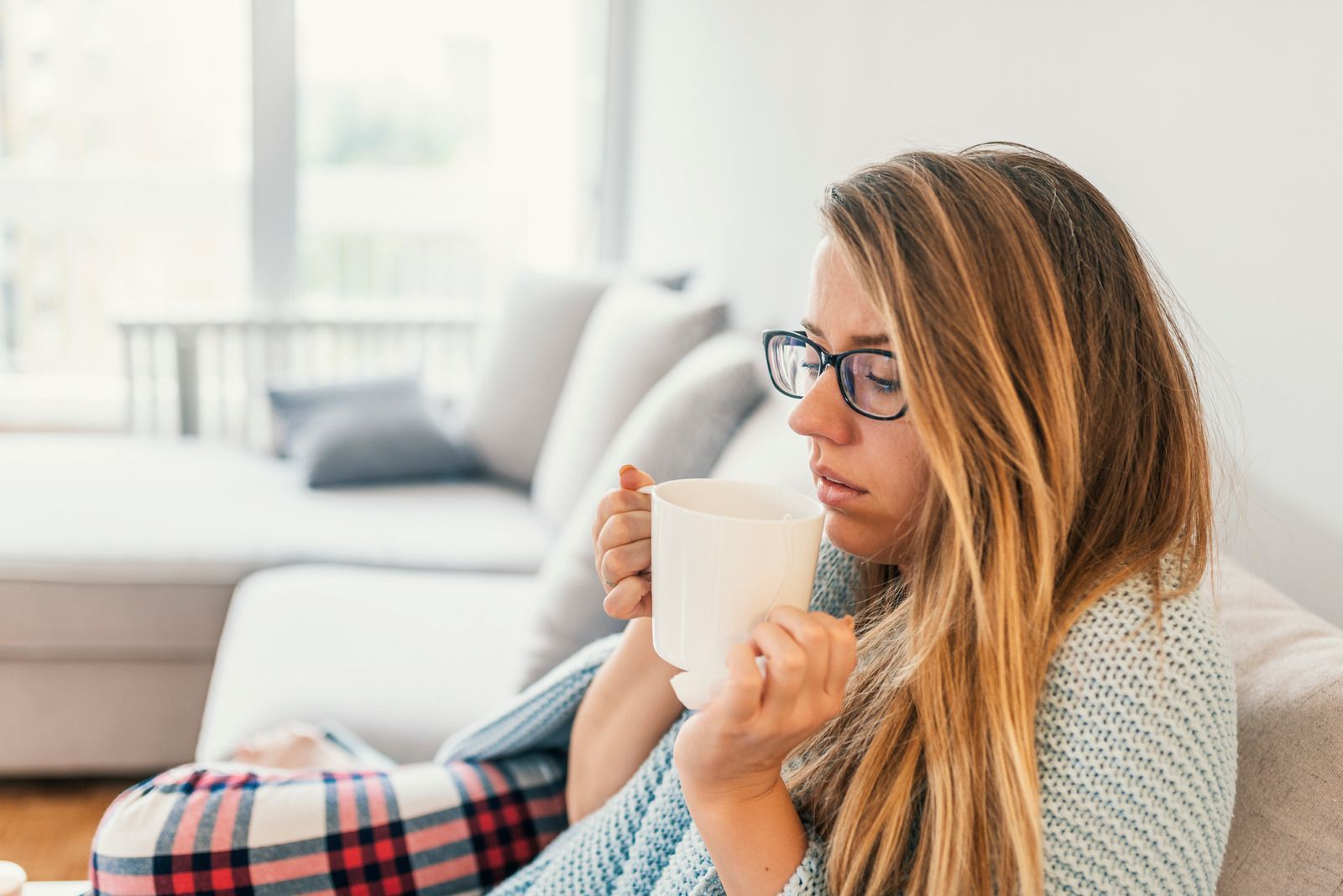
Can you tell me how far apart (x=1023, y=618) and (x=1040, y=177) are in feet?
0.93

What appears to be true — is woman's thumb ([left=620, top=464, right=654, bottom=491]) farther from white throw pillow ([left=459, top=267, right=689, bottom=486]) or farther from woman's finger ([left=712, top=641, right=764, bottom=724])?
white throw pillow ([left=459, top=267, right=689, bottom=486])

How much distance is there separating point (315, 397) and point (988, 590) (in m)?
2.29

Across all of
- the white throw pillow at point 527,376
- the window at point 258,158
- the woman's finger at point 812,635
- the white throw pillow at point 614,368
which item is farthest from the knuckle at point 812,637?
the window at point 258,158

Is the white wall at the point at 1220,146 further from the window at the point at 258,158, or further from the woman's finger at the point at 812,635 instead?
the window at the point at 258,158

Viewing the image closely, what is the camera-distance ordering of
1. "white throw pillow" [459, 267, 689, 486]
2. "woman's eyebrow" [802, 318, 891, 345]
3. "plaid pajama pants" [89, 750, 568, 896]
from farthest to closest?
"white throw pillow" [459, 267, 689, 486], "plaid pajama pants" [89, 750, 568, 896], "woman's eyebrow" [802, 318, 891, 345]

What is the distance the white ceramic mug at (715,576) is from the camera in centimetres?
65

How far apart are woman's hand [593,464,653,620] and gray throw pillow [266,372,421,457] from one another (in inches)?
76.8

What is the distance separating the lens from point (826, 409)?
773mm

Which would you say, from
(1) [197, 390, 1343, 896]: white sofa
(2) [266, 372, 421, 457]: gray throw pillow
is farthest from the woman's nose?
(2) [266, 372, 421, 457]: gray throw pillow

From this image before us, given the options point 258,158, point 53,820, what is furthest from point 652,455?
point 258,158

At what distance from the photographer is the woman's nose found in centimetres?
77

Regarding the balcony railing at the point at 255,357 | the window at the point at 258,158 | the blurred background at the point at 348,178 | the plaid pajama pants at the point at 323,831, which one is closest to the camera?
the plaid pajama pants at the point at 323,831

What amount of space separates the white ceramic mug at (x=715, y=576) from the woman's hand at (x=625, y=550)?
0.14 m

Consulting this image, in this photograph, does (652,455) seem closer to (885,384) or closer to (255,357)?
(885,384)
